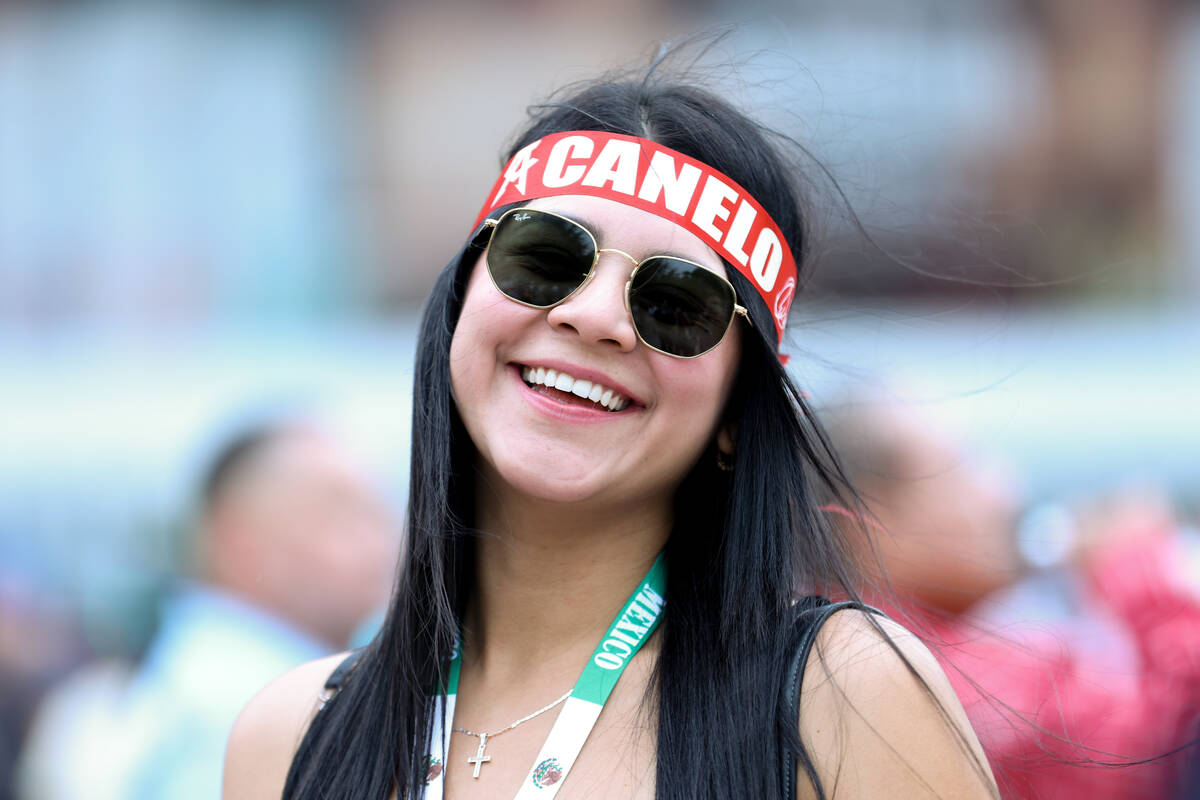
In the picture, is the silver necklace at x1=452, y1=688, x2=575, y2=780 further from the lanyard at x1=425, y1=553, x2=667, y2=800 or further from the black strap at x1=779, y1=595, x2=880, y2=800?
the black strap at x1=779, y1=595, x2=880, y2=800

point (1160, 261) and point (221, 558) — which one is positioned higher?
point (1160, 261)

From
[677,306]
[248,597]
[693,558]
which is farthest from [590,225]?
[248,597]

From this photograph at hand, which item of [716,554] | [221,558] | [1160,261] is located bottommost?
[221,558]

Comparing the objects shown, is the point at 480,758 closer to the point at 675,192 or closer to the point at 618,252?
the point at 618,252

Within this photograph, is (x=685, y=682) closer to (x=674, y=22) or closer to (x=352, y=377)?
(x=352, y=377)

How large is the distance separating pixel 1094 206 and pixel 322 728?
7859 mm

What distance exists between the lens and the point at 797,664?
170 cm

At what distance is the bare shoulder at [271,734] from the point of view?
7.00 feet

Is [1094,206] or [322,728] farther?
[1094,206]

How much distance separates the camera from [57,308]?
8117 millimetres

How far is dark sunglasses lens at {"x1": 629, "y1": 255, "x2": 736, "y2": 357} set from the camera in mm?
1851

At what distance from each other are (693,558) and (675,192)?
22.3 inches

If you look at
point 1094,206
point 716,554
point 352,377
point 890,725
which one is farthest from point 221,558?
point 1094,206

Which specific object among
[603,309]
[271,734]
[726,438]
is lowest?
[271,734]
